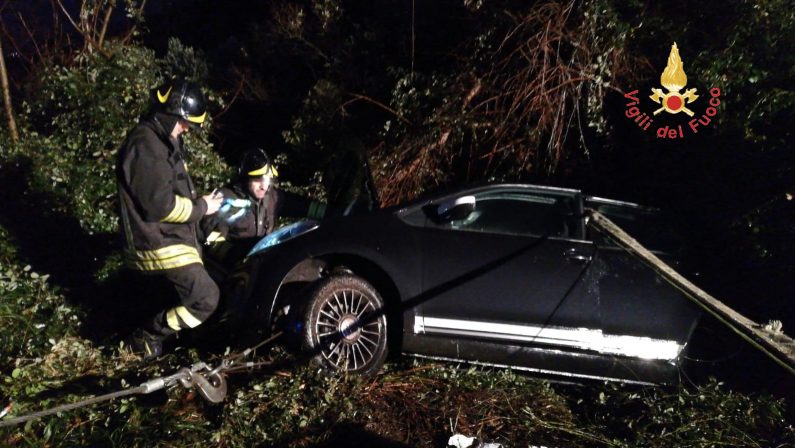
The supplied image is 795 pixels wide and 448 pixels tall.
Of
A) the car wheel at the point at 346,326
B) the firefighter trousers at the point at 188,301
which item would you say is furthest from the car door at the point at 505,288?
the firefighter trousers at the point at 188,301

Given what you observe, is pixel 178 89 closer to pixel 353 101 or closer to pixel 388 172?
pixel 388 172

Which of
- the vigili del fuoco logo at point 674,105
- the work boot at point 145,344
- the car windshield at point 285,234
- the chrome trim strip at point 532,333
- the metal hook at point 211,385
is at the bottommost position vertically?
the metal hook at point 211,385

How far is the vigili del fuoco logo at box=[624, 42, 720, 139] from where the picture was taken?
5887mm

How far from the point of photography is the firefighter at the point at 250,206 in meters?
5.29

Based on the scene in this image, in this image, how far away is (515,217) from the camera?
15.4 ft

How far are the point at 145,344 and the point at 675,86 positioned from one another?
16.0 feet

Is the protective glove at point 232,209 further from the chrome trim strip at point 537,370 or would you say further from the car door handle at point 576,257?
the car door handle at point 576,257

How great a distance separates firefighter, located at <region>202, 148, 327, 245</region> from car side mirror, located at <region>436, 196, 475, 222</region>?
1099mm

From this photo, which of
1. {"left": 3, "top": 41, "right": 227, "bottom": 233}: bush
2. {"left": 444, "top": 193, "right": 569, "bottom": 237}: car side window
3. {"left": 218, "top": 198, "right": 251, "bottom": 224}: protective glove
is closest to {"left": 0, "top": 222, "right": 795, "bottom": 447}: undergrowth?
{"left": 444, "top": 193, "right": 569, "bottom": 237}: car side window

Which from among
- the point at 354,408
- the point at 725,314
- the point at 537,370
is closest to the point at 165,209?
the point at 354,408

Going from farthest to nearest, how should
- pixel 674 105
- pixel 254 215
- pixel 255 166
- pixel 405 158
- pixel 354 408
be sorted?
1. pixel 405 158
2. pixel 674 105
3. pixel 254 215
4. pixel 255 166
5. pixel 354 408

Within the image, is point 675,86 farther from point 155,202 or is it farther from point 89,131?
point 89,131

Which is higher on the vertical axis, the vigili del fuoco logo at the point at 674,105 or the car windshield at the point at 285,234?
the vigili del fuoco logo at the point at 674,105

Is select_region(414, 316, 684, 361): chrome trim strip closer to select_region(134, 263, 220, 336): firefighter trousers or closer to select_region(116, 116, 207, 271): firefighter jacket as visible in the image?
select_region(134, 263, 220, 336): firefighter trousers
